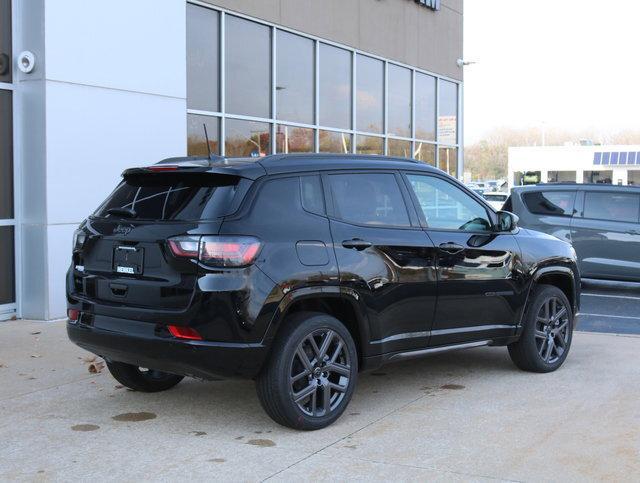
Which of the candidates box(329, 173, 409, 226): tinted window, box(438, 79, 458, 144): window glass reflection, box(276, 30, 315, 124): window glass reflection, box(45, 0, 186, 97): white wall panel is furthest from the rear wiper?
box(438, 79, 458, 144): window glass reflection

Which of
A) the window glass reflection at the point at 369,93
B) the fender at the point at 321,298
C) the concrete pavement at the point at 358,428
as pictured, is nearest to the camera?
the concrete pavement at the point at 358,428

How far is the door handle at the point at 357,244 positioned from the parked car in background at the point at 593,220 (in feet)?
27.4

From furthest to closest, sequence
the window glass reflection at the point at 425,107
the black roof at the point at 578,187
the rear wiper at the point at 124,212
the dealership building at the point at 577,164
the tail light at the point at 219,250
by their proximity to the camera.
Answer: the dealership building at the point at 577,164, the window glass reflection at the point at 425,107, the black roof at the point at 578,187, the rear wiper at the point at 124,212, the tail light at the point at 219,250

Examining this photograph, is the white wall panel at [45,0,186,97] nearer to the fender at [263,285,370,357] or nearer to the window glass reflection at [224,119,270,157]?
the window glass reflection at [224,119,270,157]

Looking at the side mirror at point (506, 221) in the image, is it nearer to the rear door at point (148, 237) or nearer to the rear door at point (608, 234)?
the rear door at point (148, 237)

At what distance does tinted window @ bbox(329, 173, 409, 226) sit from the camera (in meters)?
5.81

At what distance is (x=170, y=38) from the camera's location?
1121 centimetres

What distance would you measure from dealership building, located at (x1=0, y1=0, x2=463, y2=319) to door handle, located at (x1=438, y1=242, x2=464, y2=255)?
10.7ft

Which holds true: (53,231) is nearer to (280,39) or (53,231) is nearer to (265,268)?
(265,268)

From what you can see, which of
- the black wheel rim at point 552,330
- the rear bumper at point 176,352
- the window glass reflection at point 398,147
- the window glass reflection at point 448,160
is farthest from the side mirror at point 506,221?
the window glass reflection at point 448,160

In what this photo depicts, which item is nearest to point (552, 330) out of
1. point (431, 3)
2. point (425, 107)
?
point (425, 107)

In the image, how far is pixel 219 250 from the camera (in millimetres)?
4992

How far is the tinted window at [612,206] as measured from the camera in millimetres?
13195

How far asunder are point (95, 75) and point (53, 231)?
6.47 feet
